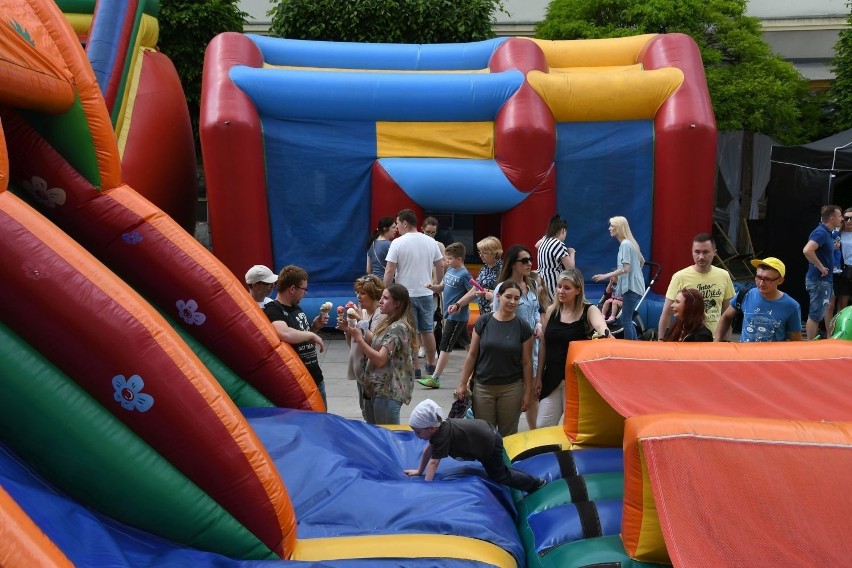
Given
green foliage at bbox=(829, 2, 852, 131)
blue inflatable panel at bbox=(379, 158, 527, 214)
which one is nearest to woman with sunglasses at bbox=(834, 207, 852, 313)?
blue inflatable panel at bbox=(379, 158, 527, 214)

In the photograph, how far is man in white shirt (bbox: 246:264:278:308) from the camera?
5906 millimetres

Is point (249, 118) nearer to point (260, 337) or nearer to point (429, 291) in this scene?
point (429, 291)

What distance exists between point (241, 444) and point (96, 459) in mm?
598

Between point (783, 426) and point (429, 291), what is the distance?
4.49m

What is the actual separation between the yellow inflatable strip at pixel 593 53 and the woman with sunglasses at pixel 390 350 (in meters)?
5.96

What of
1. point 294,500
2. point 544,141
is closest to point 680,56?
point 544,141

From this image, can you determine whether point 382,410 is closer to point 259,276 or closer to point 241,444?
point 259,276

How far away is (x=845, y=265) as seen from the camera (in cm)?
954

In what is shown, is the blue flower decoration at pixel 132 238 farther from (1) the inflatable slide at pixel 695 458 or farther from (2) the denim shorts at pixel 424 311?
(2) the denim shorts at pixel 424 311

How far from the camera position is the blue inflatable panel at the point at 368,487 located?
430 centimetres

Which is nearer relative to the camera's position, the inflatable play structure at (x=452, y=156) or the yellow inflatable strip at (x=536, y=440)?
the yellow inflatable strip at (x=536, y=440)

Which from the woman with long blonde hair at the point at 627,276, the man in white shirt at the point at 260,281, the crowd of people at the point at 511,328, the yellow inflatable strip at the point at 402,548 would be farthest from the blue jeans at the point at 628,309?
the yellow inflatable strip at the point at 402,548

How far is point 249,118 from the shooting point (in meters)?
9.38

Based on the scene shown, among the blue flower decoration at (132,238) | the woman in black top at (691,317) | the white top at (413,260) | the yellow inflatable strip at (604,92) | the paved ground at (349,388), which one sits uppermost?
the yellow inflatable strip at (604,92)
